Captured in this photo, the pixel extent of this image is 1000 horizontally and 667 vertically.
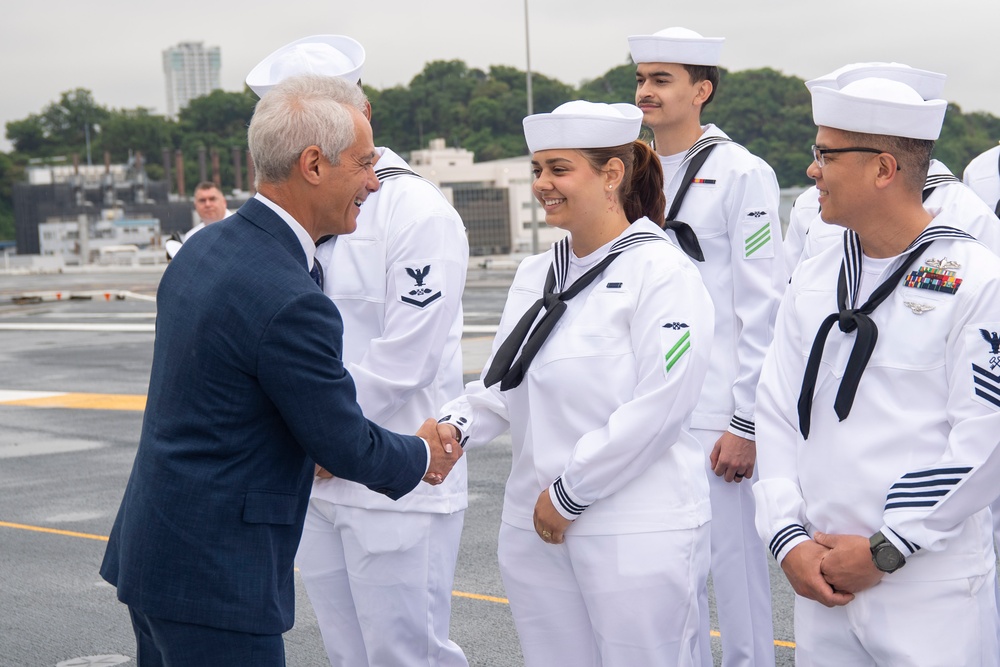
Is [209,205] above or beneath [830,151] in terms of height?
beneath

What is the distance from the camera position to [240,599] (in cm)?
262

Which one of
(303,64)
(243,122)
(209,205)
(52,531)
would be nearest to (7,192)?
(243,122)

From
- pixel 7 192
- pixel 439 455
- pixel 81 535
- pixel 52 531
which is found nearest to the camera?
pixel 439 455

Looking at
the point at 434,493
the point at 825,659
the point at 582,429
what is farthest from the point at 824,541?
the point at 434,493

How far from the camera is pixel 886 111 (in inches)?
108

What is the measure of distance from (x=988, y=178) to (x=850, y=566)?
3.47 m

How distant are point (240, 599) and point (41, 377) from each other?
14.8 metres

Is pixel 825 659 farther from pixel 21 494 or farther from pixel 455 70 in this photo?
Result: pixel 455 70

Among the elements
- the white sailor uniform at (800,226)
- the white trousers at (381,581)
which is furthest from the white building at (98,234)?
the white trousers at (381,581)

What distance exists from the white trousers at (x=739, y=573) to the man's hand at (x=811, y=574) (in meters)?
1.38

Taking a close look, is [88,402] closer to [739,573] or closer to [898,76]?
[739,573]

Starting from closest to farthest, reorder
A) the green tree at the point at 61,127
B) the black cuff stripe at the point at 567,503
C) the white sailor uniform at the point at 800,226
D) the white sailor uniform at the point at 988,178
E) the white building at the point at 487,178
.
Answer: the black cuff stripe at the point at 567,503, the white sailor uniform at the point at 800,226, the white sailor uniform at the point at 988,178, the white building at the point at 487,178, the green tree at the point at 61,127

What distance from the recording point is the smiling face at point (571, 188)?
3.28 metres

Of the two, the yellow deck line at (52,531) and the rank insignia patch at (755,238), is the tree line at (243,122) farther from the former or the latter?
the rank insignia patch at (755,238)
